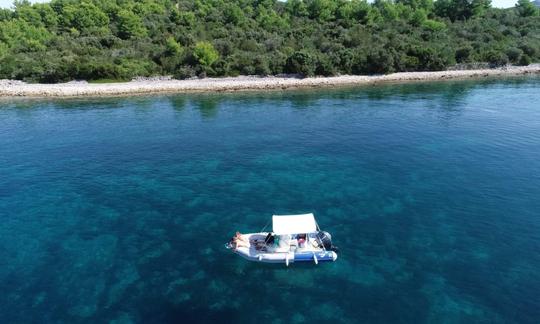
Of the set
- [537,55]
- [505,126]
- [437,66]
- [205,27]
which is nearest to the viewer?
[505,126]

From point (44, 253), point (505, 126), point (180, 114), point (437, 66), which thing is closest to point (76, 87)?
point (180, 114)

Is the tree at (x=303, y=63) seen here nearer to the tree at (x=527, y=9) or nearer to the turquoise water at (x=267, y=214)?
the turquoise water at (x=267, y=214)

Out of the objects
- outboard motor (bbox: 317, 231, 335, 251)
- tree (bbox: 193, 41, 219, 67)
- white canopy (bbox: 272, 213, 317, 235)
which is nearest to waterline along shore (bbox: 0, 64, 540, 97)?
tree (bbox: 193, 41, 219, 67)

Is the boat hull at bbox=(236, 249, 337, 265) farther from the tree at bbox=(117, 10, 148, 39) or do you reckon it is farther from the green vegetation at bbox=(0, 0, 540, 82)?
the tree at bbox=(117, 10, 148, 39)

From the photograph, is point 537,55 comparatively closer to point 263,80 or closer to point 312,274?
point 263,80

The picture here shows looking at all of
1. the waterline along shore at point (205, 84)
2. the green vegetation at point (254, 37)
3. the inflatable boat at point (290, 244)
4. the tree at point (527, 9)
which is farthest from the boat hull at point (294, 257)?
the tree at point (527, 9)

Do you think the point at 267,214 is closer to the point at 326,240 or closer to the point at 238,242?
the point at 238,242
